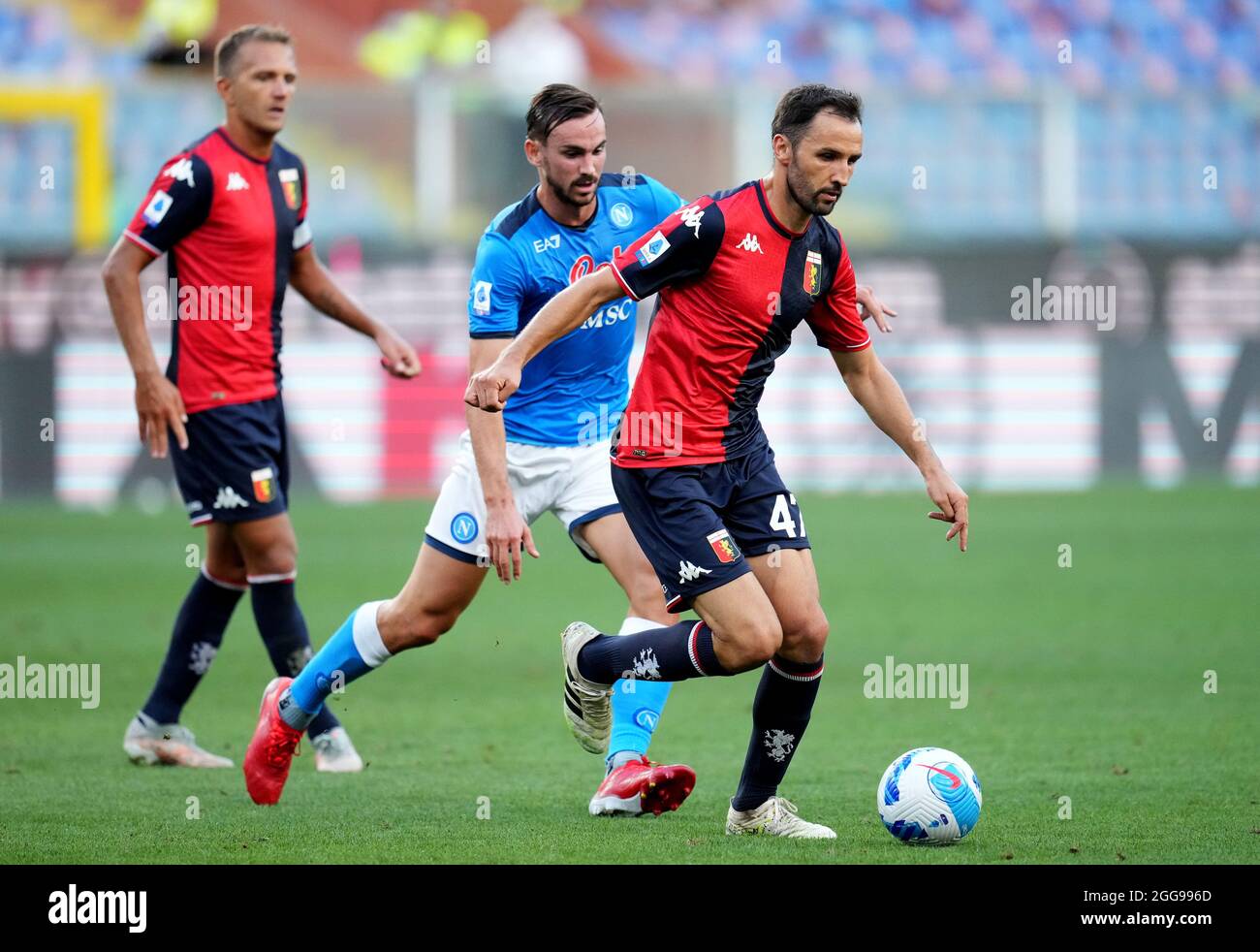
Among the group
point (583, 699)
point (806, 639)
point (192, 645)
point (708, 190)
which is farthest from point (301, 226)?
point (708, 190)

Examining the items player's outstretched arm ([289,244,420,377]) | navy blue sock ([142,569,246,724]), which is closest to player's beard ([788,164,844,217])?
player's outstretched arm ([289,244,420,377])

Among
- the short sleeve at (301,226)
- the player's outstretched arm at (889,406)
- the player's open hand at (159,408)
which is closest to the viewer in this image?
the player's outstretched arm at (889,406)

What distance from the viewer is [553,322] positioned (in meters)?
5.23

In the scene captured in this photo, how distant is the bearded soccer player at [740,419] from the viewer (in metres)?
5.26

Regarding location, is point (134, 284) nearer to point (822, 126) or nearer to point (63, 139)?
point (822, 126)

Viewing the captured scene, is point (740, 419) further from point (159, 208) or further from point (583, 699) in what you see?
point (159, 208)

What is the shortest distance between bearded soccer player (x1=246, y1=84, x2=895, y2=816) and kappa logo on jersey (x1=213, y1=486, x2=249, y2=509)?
2.84 ft

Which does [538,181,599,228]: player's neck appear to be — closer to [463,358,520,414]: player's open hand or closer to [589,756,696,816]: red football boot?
[463,358,520,414]: player's open hand

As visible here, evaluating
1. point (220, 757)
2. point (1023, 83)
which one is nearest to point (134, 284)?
point (220, 757)

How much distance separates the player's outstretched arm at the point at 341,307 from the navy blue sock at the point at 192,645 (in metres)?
1.10

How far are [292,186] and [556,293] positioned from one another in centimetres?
156

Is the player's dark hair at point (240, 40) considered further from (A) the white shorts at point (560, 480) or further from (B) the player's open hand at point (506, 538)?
(B) the player's open hand at point (506, 538)

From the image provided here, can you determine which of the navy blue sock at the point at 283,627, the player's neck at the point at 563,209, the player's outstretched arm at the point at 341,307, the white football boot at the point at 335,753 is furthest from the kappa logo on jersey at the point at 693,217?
the white football boot at the point at 335,753

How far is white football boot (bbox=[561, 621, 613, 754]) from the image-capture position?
5793 millimetres
